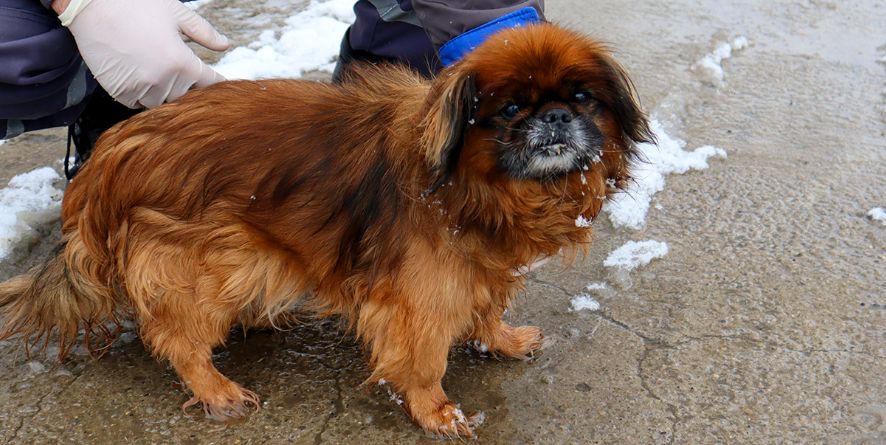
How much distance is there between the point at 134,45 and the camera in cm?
308

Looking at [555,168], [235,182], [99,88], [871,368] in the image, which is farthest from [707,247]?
[99,88]

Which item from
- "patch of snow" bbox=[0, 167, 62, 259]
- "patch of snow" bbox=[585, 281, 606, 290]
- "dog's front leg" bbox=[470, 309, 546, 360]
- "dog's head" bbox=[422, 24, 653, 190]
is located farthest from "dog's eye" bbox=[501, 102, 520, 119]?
"patch of snow" bbox=[0, 167, 62, 259]

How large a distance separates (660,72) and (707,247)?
6.20 feet

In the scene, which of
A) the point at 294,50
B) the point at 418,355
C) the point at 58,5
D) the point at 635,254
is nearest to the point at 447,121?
the point at 418,355

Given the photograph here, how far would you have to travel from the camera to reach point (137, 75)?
10.2 ft

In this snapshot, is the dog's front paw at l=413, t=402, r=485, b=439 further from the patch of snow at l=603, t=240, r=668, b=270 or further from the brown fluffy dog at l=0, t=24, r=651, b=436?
the patch of snow at l=603, t=240, r=668, b=270

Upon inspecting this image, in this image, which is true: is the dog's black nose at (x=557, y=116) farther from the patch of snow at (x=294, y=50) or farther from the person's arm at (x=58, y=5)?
the patch of snow at (x=294, y=50)

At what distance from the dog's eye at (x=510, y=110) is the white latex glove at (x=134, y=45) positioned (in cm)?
137

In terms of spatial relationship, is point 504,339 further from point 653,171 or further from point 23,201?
point 23,201

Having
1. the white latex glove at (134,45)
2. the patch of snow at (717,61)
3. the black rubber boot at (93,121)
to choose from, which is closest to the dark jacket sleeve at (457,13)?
the white latex glove at (134,45)

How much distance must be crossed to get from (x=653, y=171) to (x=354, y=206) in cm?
210

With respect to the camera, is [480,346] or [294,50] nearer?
[480,346]

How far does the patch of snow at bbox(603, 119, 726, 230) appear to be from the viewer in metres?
4.09

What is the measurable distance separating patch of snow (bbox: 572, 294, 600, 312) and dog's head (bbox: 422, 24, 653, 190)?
1.16m
